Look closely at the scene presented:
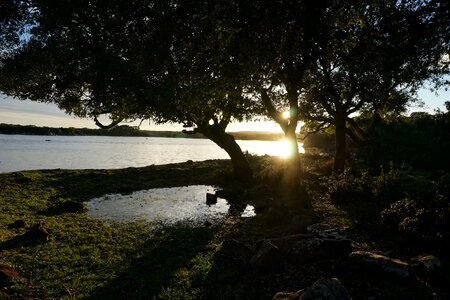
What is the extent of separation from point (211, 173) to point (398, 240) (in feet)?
88.4

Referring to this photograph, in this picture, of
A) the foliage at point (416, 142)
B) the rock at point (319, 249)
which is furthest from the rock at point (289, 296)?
the foliage at point (416, 142)

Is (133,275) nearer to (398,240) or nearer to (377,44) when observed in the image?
(398,240)

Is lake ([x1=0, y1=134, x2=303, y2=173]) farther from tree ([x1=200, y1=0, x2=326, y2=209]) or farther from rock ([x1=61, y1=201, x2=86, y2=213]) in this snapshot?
rock ([x1=61, y1=201, x2=86, y2=213])

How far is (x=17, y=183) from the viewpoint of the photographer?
28625 millimetres

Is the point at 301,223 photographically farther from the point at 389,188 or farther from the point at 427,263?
the point at 389,188

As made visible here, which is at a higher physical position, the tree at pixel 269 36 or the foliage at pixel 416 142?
the tree at pixel 269 36

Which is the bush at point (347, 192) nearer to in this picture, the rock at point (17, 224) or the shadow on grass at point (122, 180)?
the shadow on grass at point (122, 180)

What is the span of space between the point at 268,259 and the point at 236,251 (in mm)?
1644

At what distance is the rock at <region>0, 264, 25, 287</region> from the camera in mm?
10656

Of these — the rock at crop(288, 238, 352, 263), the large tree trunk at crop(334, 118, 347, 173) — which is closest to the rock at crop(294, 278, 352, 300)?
the rock at crop(288, 238, 352, 263)

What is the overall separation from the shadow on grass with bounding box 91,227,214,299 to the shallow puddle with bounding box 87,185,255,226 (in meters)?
2.94

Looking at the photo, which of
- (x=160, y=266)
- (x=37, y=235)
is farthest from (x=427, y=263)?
(x=37, y=235)

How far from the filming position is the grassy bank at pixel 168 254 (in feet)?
32.4

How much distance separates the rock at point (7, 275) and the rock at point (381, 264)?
1112 centimetres
